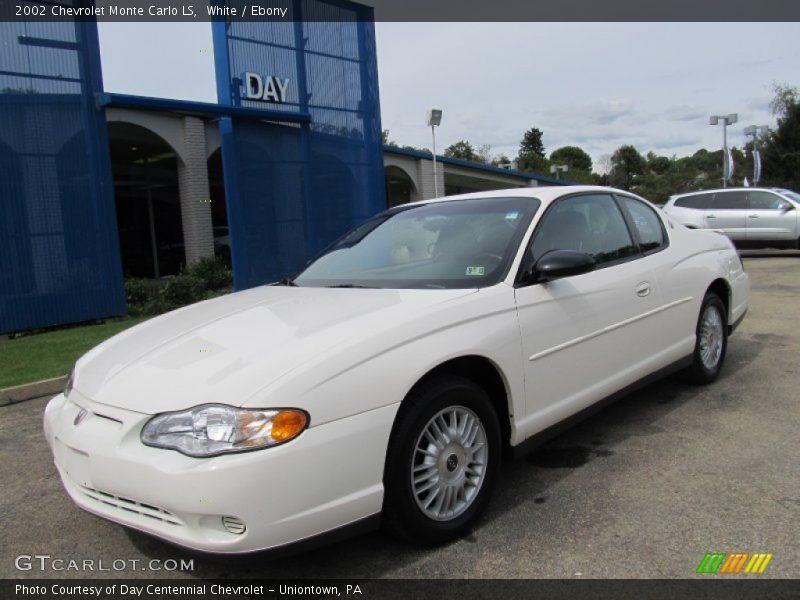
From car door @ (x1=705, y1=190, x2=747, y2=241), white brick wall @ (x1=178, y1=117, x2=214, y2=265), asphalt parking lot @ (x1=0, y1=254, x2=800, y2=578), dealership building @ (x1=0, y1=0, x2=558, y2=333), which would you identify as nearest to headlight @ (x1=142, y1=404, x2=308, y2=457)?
asphalt parking lot @ (x1=0, y1=254, x2=800, y2=578)

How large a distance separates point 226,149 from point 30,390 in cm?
554

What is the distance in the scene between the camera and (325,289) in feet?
11.7

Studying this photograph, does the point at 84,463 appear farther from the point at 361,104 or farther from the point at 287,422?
the point at 361,104

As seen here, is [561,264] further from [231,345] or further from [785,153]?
[785,153]

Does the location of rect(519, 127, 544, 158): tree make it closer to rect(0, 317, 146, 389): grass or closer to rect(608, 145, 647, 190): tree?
rect(608, 145, 647, 190): tree

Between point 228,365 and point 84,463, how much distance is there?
0.71m

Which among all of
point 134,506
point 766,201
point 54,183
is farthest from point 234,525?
point 766,201

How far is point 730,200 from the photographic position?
50.8 ft

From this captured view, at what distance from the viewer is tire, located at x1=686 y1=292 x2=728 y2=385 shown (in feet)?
15.6

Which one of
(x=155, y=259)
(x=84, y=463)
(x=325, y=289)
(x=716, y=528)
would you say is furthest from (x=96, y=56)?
(x=155, y=259)

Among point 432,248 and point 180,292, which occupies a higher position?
point 432,248

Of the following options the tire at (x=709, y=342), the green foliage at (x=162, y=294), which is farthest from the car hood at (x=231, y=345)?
the green foliage at (x=162, y=294)

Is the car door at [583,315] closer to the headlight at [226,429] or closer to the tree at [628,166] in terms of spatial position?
the headlight at [226,429]

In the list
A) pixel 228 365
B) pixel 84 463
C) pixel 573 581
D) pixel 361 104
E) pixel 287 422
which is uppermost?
pixel 361 104
